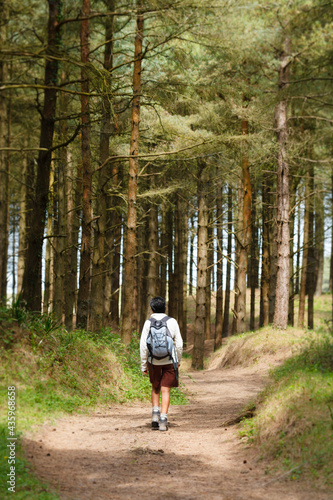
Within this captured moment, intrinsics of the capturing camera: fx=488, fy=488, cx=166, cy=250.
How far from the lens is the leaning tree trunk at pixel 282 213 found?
15844 mm

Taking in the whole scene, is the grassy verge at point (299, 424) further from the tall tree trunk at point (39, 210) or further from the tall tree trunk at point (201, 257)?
the tall tree trunk at point (201, 257)

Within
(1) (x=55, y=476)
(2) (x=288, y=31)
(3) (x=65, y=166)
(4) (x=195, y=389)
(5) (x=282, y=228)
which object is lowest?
(4) (x=195, y=389)

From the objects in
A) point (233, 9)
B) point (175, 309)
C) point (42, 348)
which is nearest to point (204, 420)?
point (42, 348)

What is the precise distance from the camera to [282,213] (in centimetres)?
1603

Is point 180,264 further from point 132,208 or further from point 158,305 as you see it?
point 158,305

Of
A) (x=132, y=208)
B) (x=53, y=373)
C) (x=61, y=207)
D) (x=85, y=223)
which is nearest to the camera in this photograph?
(x=53, y=373)

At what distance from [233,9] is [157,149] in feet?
17.9

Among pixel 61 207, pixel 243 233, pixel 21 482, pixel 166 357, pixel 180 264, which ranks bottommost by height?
pixel 21 482

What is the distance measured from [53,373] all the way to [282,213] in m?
10.3

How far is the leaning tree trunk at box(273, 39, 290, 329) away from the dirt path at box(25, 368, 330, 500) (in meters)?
8.25

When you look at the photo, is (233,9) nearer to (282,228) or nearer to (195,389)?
(282,228)

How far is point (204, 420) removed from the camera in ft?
27.0

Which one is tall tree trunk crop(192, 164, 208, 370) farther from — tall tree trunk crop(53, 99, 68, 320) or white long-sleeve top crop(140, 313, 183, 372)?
white long-sleeve top crop(140, 313, 183, 372)

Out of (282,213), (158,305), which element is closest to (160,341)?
(158,305)
